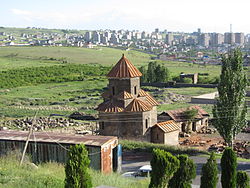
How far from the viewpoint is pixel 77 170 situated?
1143cm

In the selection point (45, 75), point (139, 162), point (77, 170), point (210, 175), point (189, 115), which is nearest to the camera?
point (77, 170)

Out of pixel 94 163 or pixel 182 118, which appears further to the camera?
pixel 182 118

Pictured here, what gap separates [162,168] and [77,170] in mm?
2734

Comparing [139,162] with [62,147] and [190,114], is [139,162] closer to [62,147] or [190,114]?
[62,147]

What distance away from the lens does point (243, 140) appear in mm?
32000

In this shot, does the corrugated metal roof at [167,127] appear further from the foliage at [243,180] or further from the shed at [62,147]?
the foliage at [243,180]

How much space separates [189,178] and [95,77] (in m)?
73.9

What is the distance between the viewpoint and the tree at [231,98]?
82.3ft

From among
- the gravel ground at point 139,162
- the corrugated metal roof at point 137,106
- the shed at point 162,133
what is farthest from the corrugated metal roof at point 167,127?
the gravel ground at point 139,162

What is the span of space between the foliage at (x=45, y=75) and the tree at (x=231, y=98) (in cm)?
5587

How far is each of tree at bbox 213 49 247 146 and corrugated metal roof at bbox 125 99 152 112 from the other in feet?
16.1

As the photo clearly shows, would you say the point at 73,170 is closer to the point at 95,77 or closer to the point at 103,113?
the point at 103,113

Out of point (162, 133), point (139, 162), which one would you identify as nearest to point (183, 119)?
point (162, 133)

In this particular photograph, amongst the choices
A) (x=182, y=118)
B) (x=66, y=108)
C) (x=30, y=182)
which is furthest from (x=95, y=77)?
(x=30, y=182)
